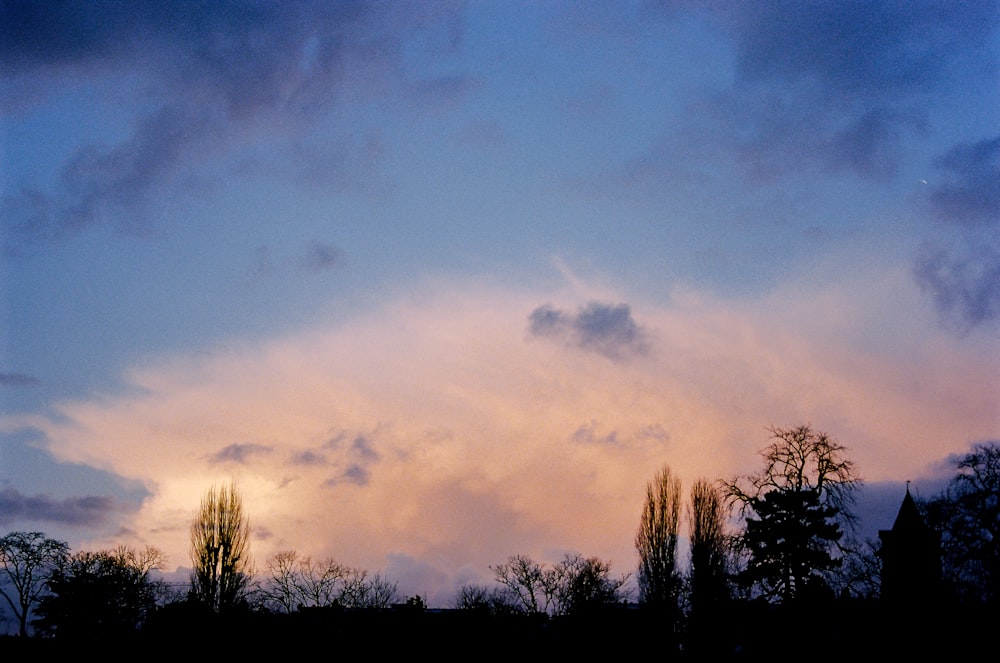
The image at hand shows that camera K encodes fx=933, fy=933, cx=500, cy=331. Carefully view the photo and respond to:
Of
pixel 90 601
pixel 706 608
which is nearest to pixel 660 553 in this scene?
pixel 706 608

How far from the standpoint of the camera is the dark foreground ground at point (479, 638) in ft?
161

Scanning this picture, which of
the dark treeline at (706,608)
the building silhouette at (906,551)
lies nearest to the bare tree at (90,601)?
the dark treeline at (706,608)

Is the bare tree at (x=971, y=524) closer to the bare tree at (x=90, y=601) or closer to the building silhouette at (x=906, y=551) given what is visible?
the building silhouette at (x=906, y=551)

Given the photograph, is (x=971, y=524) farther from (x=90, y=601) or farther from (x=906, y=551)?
(x=90, y=601)

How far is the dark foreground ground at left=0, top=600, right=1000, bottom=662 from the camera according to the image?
49.0m

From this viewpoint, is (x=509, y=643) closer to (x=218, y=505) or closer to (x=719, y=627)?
(x=719, y=627)

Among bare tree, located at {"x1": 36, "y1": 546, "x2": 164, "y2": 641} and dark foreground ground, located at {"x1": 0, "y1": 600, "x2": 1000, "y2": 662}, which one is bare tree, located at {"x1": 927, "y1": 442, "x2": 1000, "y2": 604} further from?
bare tree, located at {"x1": 36, "y1": 546, "x2": 164, "y2": 641}

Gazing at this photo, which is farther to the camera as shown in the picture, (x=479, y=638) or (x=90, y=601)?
(x=90, y=601)

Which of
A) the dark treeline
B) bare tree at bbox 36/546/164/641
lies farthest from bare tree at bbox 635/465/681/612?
bare tree at bbox 36/546/164/641

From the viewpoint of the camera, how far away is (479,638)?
166 ft

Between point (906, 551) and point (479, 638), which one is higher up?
point (906, 551)

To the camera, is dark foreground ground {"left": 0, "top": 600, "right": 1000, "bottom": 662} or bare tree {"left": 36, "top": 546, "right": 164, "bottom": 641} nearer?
dark foreground ground {"left": 0, "top": 600, "right": 1000, "bottom": 662}

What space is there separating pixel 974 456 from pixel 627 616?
21174 mm

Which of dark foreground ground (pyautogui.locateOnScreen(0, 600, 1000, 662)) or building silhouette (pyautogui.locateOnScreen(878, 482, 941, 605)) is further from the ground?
building silhouette (pyautogui.locateOnScreen(878, 482, 941, 605))
